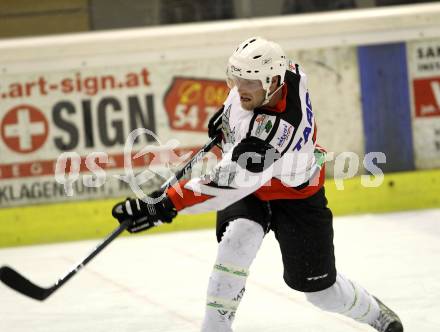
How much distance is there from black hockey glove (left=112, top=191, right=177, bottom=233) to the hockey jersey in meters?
0.03

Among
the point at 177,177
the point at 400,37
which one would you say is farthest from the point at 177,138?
the point at 177,177

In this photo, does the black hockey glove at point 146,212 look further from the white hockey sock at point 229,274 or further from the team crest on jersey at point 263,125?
the team crest on jersey at point 263,125

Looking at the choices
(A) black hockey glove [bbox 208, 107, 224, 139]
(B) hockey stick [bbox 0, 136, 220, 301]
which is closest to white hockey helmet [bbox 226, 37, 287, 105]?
(A) black hockey glove [bbox 208, 107, 224, 139]

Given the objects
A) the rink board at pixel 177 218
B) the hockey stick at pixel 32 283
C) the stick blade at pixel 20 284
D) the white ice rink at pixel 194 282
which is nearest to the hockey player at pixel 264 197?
the hockey stick at pixel 32 283

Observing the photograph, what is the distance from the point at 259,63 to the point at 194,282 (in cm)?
200

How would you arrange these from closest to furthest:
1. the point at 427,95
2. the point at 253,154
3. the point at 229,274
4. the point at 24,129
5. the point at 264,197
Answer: the point at 253,154 → the point at 229,274 → the point at 264,197 → the point at 24,129 → the point at 427,95

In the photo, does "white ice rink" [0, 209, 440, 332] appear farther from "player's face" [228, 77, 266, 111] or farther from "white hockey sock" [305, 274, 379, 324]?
"player's face" [228, 77, 266, 111]

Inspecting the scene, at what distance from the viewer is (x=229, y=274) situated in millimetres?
3797

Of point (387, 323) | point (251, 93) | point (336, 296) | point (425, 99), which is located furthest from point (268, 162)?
point (425, 99)

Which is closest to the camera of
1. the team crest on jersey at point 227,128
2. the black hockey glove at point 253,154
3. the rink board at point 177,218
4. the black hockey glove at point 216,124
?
the black hockey glove at point 253,154

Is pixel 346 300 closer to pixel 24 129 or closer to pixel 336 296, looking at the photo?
pixel 336 296

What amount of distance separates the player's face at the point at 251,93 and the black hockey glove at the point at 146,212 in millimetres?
424

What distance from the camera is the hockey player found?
12.0 feet

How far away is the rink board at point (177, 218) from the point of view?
6.73m
